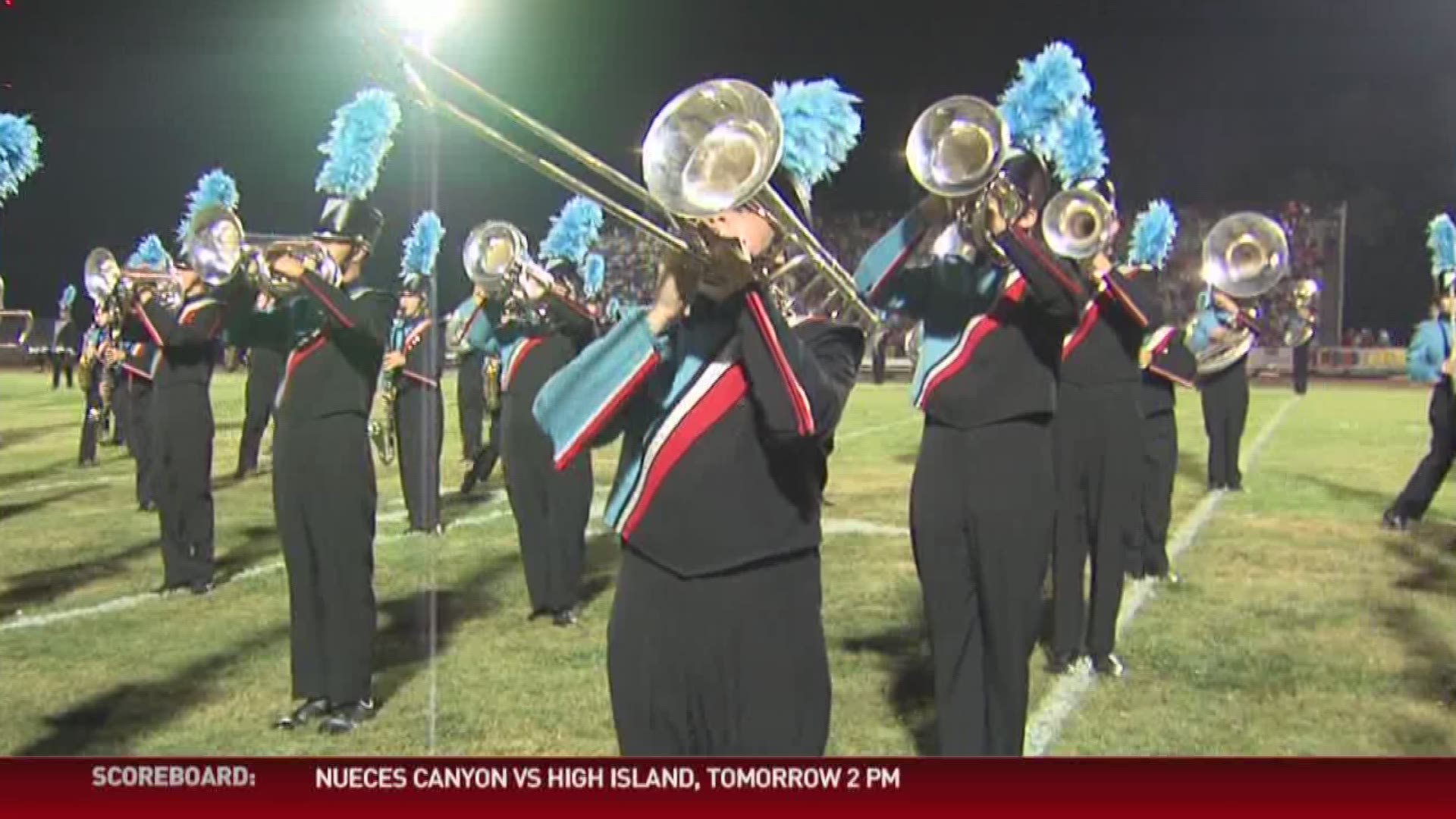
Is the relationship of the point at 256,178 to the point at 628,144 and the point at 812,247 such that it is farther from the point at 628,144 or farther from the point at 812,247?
the point at 812,247

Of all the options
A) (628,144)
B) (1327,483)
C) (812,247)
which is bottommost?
(1327,483)

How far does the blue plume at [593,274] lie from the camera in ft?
18.2

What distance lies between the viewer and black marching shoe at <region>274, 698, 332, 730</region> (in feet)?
13.1

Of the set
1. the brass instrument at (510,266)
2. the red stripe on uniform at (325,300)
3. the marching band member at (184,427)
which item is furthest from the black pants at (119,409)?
the red stripe on uniform at (325,300)

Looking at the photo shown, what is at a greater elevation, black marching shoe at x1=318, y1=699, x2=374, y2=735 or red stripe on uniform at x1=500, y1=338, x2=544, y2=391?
red stripe on uniform at x1=500, y1=338, x2=544, y2=391

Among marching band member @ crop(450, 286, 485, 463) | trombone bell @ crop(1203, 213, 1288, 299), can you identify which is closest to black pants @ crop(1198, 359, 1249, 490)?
trombone bell @ crop(1203, 213, 1288, 299)

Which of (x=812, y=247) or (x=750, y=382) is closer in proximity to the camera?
(x=750, y=382)

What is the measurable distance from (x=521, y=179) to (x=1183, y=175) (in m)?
1.90

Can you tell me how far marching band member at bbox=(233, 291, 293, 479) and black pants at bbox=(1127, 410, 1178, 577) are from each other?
3418mm

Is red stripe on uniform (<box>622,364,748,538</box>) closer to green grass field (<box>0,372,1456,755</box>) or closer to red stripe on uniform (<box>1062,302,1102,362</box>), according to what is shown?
green grass field (<box>0,372,1456,755</box>)

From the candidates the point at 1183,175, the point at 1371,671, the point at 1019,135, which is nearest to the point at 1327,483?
the point at 1371,671

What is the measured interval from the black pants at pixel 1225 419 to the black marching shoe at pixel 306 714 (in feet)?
21.0

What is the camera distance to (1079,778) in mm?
3188

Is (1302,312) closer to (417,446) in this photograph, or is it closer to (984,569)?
(417,446)
